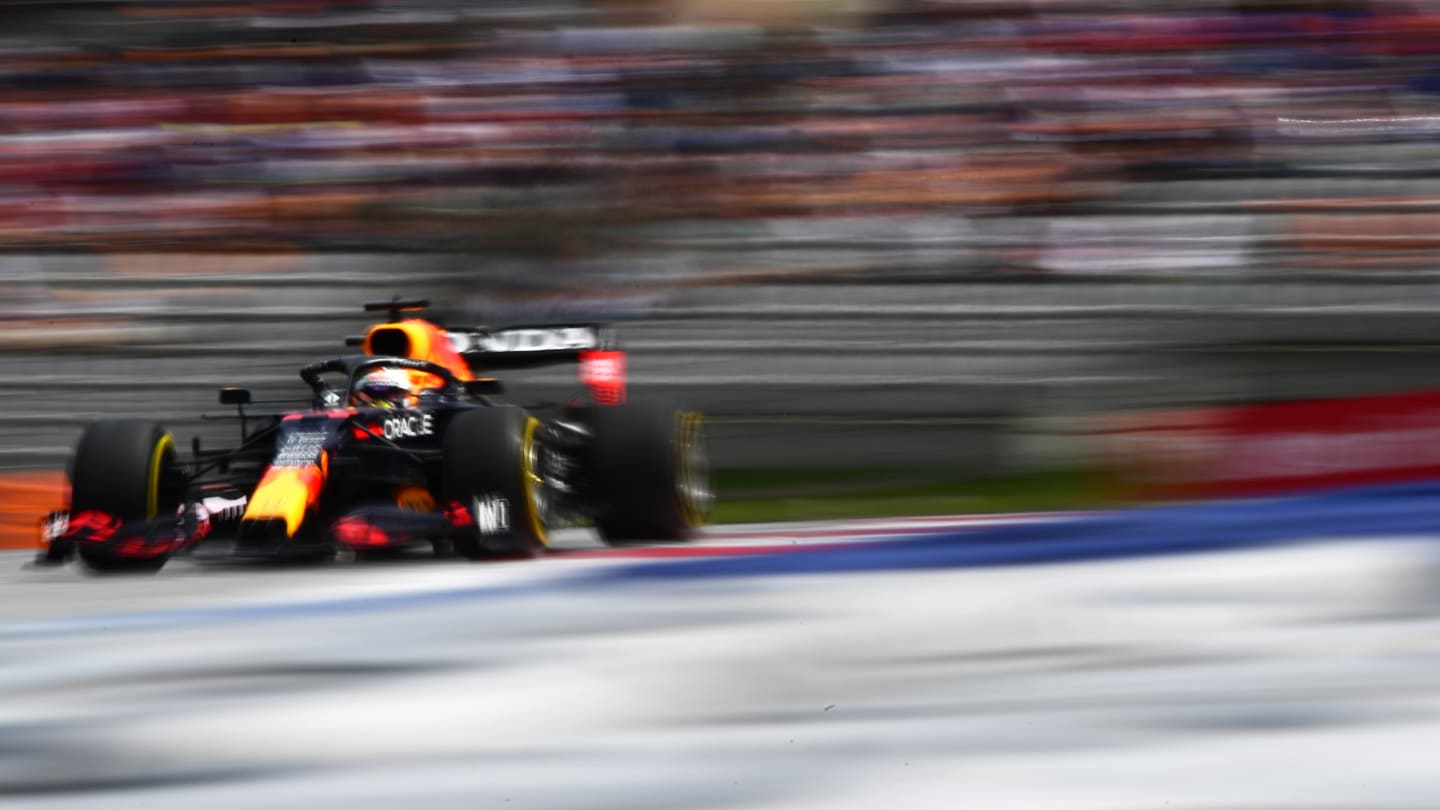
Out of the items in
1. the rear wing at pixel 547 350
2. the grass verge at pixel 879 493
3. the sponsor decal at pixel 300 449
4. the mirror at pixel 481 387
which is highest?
the rear wing at pixel 547 350

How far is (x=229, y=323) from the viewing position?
902 centimetres

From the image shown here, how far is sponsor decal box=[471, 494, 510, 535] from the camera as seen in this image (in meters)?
5.26

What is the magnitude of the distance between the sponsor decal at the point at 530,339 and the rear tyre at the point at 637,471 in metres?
0.76

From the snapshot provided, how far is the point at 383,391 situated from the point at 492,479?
0.92 m

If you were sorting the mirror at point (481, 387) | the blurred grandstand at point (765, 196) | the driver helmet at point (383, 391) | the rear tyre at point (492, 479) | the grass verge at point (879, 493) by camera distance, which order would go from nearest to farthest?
1. the rear tyre at point (492, 479)
2. the driver helmet at point (383, 391)
3. the mirror at point (481, 387)
4. the grass verge at point (879, 493)
5. the blurred grandstand at point (765, 196)

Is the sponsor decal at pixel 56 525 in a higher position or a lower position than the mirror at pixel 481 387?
lower

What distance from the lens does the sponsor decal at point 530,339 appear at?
6.86 m

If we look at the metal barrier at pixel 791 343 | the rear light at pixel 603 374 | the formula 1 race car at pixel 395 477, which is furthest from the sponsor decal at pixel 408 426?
the metal barrier at pixel 791 343

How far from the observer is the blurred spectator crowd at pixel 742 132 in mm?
8789

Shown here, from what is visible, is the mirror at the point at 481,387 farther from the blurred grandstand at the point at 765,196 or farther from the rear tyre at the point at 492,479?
the blurred grandstand at the point at 765,196

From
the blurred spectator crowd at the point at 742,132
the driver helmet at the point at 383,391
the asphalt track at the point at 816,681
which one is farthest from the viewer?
the blurred spectator crowd at the point at 742,132

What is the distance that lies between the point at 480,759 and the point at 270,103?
7.19 metres

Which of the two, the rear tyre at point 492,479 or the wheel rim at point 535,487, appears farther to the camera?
the wheel rim at point 535,487

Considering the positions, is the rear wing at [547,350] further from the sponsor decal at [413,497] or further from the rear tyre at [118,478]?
the rear tyre at [118,478]
